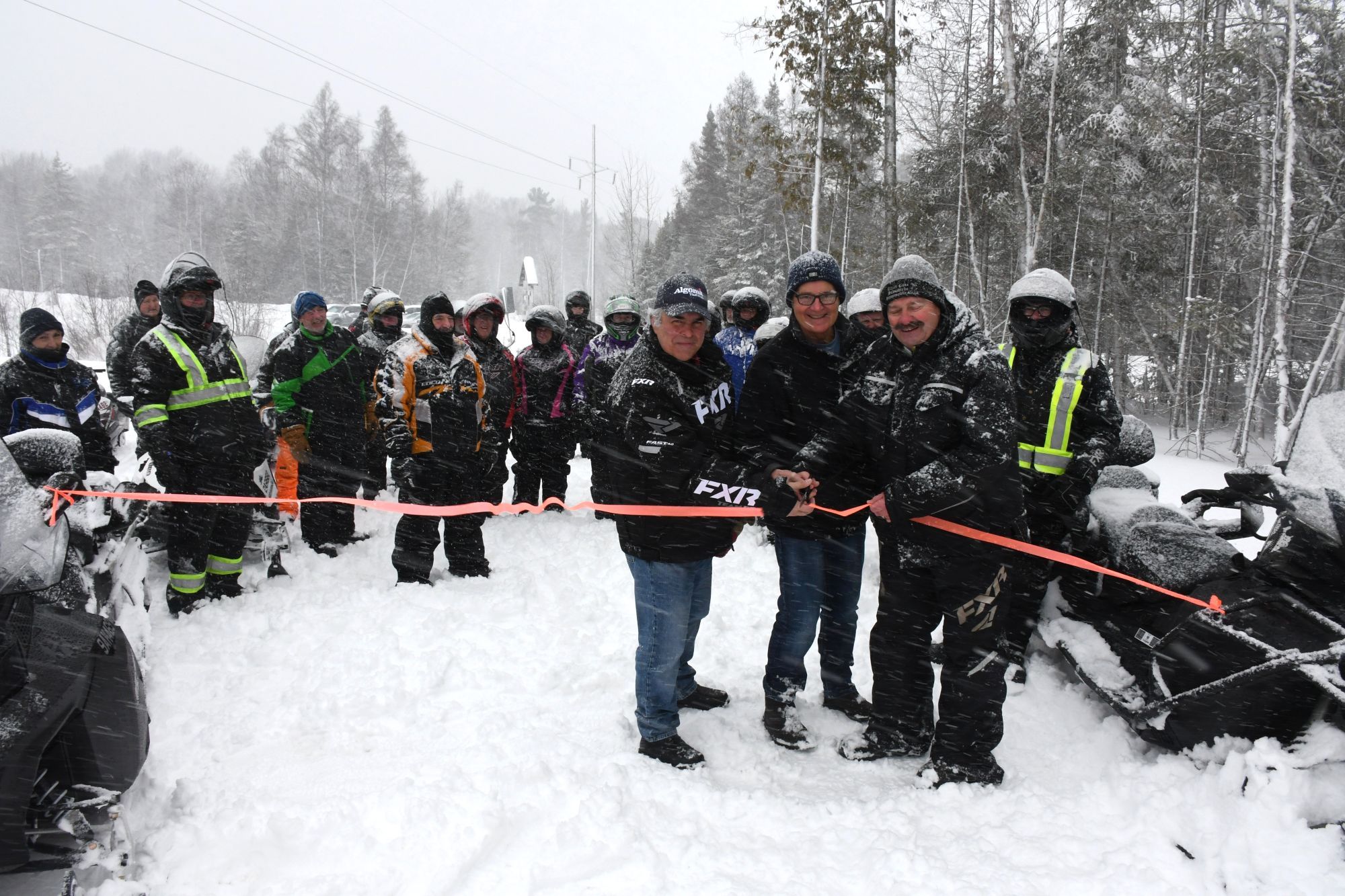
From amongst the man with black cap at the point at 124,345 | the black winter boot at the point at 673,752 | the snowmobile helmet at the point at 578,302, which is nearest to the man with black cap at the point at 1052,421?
the black winter boot at the point at 673,752

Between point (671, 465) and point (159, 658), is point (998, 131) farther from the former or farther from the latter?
point (159, 658)

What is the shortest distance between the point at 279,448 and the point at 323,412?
0.57m

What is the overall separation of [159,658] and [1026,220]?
1714 centimetres

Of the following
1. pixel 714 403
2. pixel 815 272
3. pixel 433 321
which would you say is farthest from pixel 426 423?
pixel 815 272

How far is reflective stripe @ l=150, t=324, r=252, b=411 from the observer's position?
4.41 m

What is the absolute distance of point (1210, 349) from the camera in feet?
50.7

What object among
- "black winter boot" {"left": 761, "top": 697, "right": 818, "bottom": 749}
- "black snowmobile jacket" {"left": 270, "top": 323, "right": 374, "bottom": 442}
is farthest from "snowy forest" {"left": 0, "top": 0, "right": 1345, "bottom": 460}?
"black snowmobile jacket" {"left": 270, "top": 323, "right": 374, "bottom": 442}

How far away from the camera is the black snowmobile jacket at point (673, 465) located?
2.96 m

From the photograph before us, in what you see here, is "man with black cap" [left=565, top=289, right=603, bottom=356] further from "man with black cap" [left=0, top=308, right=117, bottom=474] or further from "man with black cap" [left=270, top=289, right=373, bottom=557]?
"man with black cap" [left=0, top=308, right=117, bottom=474]

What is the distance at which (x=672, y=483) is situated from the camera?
118 inches

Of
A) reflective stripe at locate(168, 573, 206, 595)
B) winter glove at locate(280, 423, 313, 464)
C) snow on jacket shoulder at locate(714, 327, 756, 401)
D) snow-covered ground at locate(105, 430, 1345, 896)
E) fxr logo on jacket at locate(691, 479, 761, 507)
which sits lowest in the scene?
snow-covered ground at locate(105, 430, 1345, 896)

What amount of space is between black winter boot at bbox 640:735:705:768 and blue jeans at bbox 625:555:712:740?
0.10 ft

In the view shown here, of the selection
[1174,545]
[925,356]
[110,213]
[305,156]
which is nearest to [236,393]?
[925,356]

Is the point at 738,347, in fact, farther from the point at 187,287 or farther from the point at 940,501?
the point at 187,287
